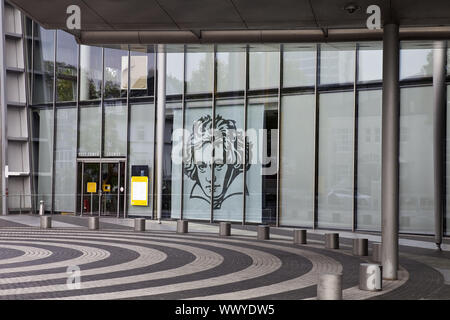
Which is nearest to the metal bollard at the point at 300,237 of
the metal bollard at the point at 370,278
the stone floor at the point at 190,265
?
the stone floor at the point at 190,265

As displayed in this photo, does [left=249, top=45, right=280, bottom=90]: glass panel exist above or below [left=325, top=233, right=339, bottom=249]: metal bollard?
above

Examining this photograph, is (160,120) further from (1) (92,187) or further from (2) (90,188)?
(2) (90,188)

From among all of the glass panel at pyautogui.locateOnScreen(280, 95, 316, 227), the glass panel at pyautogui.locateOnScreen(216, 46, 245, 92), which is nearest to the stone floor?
the glass panel at pyautogui.locateOnScreen(280, 95, 316, 227)

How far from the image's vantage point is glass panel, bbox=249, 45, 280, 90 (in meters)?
24.3

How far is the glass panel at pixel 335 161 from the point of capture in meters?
22.5

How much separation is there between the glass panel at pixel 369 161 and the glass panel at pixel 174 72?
8.51 m

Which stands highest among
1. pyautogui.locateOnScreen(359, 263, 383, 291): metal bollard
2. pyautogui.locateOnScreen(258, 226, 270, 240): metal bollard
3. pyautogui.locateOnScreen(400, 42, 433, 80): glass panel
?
pyautogui.locateOnScreen(400, 42, 433, 80): glass panel

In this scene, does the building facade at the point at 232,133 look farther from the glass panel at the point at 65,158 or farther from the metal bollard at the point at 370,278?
the metal bollard at the point at 370,278

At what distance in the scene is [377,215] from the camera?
21.9 m

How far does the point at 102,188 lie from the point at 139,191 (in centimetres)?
217

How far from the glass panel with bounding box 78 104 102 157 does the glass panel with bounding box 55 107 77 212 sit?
1.24ft

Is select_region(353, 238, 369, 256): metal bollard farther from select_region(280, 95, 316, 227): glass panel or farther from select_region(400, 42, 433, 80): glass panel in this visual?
select_region(400, 42, 433, 80): glass panel
